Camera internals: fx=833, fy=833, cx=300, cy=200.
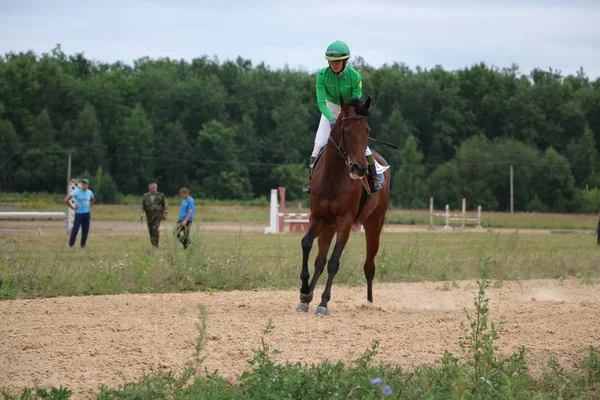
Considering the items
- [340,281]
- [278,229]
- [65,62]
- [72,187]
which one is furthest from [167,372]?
[65,62]

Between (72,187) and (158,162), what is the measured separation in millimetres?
59495

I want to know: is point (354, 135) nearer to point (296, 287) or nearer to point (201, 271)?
point (296, 287)

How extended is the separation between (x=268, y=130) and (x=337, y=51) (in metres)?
89.6

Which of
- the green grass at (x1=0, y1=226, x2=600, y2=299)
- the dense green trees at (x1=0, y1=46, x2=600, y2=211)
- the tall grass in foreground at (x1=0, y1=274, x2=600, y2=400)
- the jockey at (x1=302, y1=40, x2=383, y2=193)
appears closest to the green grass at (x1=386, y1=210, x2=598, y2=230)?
the dense green trees at (x1=0, y1=46, x2=600, y2=211)

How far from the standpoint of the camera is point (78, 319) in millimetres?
9344

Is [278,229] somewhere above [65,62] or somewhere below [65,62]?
below

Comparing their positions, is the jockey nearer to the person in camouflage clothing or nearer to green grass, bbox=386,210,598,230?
the person in camouflage clothing

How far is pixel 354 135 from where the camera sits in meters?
10.5

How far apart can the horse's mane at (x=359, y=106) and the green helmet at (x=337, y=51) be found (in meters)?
0.59

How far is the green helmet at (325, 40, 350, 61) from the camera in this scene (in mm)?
10688

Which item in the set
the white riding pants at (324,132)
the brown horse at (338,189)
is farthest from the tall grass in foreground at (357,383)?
the white riding pants at (324,132)

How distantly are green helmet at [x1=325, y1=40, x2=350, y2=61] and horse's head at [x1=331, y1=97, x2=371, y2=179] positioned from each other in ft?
1.84

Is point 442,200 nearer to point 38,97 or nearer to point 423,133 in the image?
point 423,133

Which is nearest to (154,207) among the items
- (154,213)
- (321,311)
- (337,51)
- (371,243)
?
(154,213)
